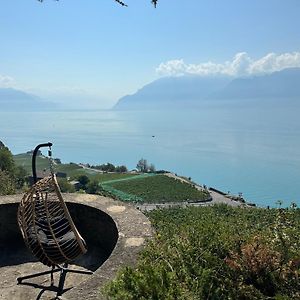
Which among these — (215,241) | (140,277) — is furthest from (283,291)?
(140,277)

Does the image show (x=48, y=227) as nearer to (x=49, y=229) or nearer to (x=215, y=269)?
(x=49, y=229)

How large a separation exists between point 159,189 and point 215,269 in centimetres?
7630

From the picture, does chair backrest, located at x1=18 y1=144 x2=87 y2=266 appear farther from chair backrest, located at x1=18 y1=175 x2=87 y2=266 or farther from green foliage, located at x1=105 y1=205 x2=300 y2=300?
green foliage, located at x1=105 y1=205 x2=300 y2=300

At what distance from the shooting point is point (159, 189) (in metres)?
78.1

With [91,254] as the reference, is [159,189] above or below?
below

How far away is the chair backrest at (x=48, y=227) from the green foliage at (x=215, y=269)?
107cm

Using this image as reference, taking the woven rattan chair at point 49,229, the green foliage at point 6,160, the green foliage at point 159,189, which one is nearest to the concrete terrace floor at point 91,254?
the woven rattan chair at point 49,229

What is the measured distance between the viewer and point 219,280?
2.06 m

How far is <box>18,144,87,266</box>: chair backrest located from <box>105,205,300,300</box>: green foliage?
1.07 meters

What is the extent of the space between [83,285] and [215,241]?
0.89 m

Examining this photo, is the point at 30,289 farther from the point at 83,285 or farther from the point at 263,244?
the point at 263,244

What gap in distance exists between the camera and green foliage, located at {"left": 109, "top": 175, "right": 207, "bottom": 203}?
71188mm

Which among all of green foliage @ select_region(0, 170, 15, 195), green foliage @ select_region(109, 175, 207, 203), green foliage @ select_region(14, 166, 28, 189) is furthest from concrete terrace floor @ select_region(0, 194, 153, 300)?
green foliage @ select_region(109, 175, 207, 203)

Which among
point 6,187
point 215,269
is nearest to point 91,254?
point 215,269
